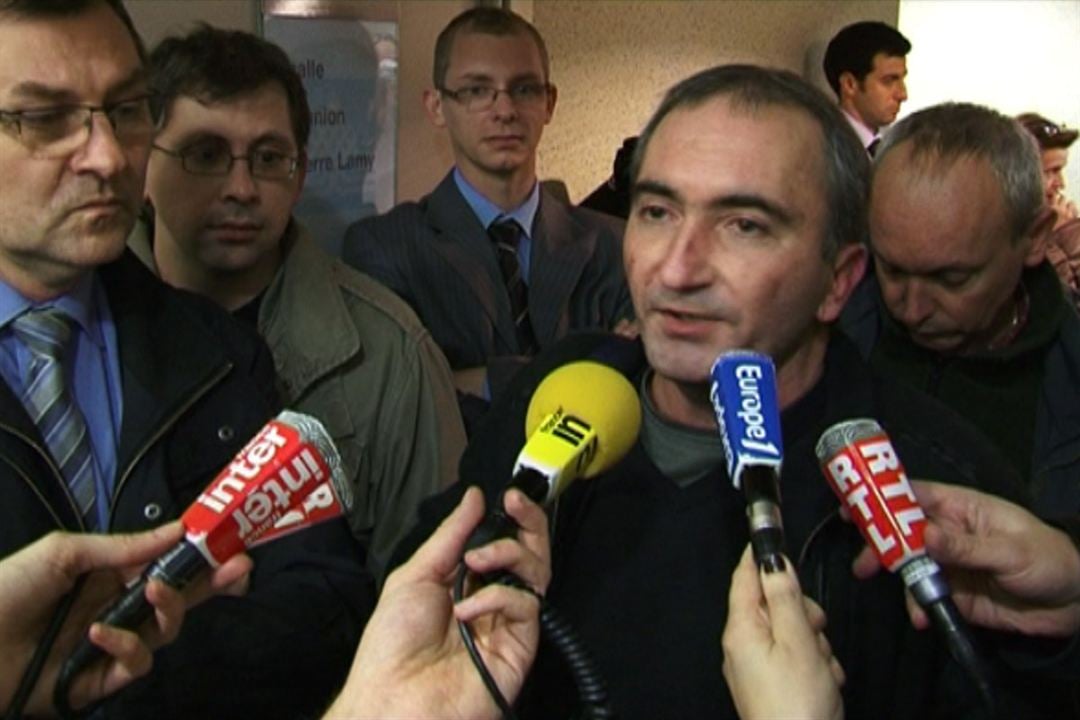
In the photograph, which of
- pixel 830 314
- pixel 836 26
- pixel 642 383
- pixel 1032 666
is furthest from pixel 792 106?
pixel 836 26

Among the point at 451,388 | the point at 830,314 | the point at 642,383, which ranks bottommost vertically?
the point at 451,388

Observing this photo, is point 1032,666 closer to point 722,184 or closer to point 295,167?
point 722,184

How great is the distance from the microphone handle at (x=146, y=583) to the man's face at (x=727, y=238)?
595 mm

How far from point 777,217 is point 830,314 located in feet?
0.52

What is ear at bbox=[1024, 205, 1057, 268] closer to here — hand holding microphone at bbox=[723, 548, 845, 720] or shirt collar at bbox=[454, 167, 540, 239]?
shirt collar at bbox=[454, 167, 540, 239]

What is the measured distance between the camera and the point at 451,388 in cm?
203

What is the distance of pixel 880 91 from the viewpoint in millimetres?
4484

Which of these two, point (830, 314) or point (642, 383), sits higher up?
point (830, 314)

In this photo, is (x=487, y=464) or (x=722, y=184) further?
(x=487, y=464)

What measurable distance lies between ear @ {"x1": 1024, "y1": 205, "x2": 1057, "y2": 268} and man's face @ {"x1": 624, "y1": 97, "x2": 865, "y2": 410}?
0.65 m

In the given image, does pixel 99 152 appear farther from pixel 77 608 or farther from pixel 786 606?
pixel 786 606

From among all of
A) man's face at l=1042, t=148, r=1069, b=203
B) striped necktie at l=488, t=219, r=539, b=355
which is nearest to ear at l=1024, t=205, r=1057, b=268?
striped necktie at l=488, t=219, r=539, b=355

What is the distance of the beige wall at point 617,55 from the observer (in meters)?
3.98

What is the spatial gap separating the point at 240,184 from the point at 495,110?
2.60 ft
